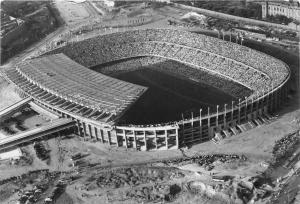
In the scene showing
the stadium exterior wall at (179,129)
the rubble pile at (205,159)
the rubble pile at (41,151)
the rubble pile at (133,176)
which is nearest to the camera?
the rubble pile at (133,176)

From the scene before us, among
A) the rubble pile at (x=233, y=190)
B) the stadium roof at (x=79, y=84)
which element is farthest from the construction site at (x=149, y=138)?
the stadium roof at (x=79, y=84)

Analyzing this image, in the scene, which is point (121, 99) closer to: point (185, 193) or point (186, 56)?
point (185, 193)

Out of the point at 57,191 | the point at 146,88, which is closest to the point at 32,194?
the point at 57,191

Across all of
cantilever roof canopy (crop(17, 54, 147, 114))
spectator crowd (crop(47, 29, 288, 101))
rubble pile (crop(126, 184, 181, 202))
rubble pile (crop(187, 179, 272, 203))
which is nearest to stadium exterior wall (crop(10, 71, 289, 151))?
cantilever roof canopy (crop(17, 54, 147, 114))

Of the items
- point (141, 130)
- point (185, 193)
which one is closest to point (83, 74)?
point (141, 130)

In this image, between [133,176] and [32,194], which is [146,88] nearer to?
[133,176]

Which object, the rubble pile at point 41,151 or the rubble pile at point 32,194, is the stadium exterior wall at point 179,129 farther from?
the rubble pile at point 32,194
